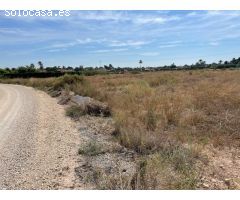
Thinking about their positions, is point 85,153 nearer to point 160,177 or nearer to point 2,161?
point 2,161

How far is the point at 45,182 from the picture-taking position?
5879 mm

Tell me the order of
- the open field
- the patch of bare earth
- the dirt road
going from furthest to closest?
the dirt road
the patch of bare earth
the open field

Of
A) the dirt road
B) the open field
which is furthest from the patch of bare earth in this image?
the dirt road

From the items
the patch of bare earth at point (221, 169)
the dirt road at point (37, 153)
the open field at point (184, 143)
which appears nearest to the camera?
the open field at point (184, 143)

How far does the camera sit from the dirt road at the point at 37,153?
5.96m

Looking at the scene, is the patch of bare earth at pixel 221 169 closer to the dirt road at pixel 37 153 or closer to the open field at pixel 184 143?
the open field at pixel 184 143

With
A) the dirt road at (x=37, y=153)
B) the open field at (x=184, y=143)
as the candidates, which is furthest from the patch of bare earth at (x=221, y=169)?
the dirt road at (x=37, y=153)

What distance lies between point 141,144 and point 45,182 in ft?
7.72

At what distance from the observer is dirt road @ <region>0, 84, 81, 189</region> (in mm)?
5957

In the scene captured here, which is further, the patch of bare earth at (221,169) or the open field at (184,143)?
the patch of bare earth at (221,169)

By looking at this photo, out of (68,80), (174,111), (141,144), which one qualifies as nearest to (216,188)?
(141,144)

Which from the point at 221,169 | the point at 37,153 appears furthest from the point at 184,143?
the point at 37,153

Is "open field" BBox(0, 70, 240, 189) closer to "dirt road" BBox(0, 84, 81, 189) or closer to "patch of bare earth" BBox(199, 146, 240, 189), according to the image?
"patch of bare earth" BBox(199, 146, 240, 189)

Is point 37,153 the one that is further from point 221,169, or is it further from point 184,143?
point 221,169
